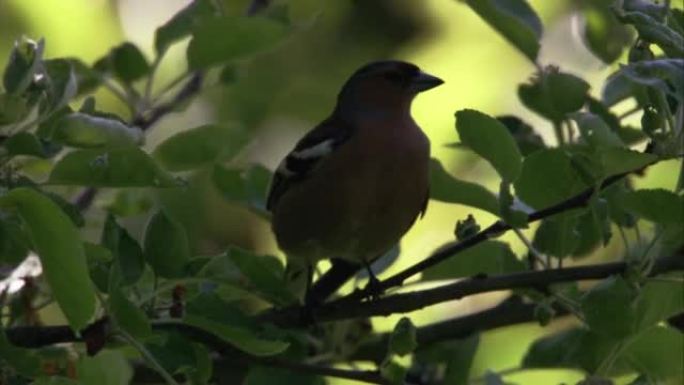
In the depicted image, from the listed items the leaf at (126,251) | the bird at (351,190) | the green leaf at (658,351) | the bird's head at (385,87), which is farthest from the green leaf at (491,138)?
the bird's head at (385,87)

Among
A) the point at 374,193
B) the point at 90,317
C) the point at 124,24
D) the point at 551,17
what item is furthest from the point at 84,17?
the point at 90,317

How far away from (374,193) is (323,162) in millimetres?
177

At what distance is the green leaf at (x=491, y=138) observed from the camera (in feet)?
7.63

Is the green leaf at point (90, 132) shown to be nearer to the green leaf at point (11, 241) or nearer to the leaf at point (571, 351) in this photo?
the green leaf at point (11, 241)

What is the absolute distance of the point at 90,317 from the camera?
204cm

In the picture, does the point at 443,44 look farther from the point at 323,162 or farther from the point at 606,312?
the point at 606,312

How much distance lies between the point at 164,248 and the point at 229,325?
162 millimetres

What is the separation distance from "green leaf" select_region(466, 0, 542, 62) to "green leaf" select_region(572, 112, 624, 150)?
1.33ft

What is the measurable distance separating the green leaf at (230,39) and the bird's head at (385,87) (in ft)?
3.51

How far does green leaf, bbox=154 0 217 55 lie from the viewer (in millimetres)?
3037

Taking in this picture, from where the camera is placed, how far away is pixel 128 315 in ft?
7.00

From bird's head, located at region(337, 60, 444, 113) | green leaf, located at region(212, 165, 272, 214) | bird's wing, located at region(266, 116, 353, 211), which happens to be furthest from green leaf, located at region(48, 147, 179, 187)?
Answer: bird's head, located at region(337, 60, 444, 113)

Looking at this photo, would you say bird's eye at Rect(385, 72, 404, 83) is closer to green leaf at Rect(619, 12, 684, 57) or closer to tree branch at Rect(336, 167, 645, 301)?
tree branch at Rect(336, 167, 645, 301)

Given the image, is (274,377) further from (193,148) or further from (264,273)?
(193,148)
